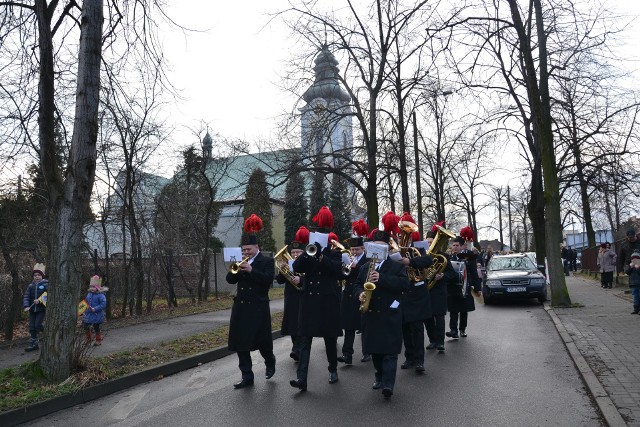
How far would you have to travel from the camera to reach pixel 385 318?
693 cm

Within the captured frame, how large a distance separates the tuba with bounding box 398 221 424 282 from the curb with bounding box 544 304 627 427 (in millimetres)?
2507

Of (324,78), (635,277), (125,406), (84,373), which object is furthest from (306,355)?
(324,78)

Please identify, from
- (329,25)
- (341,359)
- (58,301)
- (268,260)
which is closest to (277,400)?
(268,260)

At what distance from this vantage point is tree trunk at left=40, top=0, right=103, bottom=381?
25.6 ft

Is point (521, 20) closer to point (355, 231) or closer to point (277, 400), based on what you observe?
point (355, 231)

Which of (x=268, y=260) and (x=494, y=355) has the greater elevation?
(x=268, y=260)

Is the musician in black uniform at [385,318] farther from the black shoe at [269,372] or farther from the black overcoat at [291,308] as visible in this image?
the black overcoat at [291,308]

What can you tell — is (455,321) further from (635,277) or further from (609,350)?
(635,277)

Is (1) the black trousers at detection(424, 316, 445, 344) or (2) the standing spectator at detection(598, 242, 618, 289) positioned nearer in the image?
(1) the black trousers at detection(424, 316, 445, 344)

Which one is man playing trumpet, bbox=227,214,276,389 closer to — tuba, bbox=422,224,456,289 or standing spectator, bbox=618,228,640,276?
tuba, bbox=422,224,456,289

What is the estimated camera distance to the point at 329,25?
1867cm

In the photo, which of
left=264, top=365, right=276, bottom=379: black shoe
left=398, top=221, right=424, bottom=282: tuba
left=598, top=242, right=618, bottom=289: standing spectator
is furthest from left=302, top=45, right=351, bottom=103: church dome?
left=264, top=365, right=276, bottom=379: black shoe

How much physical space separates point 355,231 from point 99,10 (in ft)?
17.6

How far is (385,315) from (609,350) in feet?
14.3
